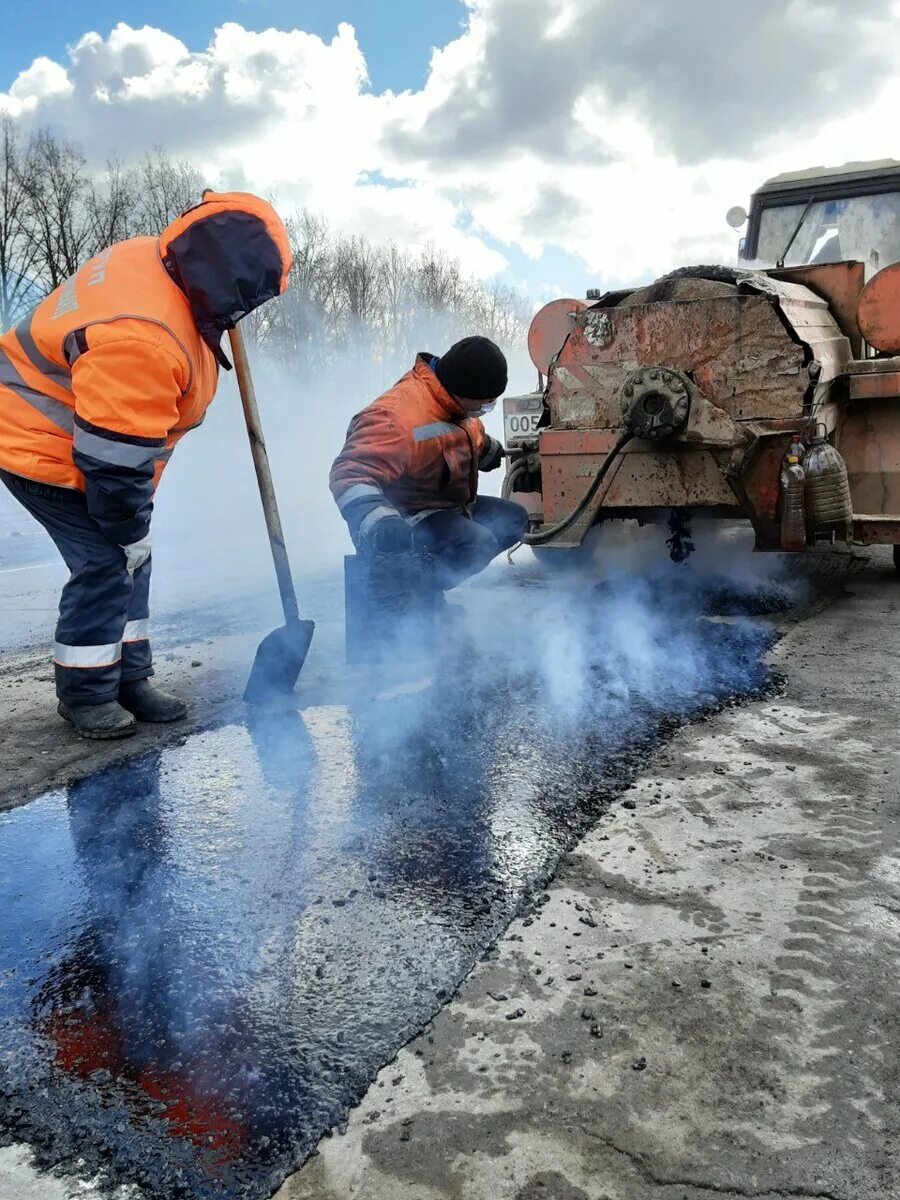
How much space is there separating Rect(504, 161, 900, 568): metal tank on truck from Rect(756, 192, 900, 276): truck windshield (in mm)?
1941

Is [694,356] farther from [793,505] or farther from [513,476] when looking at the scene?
[513,476]

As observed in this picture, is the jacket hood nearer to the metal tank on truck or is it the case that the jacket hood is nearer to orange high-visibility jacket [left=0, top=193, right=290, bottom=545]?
orange high-visibility jacket [left=0, top=193, right=290, bottom=545]

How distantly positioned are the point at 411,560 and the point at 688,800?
188cm

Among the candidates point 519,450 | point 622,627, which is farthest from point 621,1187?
point 519,450

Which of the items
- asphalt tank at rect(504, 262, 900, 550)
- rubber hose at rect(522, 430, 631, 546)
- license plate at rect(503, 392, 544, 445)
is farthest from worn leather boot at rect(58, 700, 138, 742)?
license plate at rect(503, 392, 544, 445)

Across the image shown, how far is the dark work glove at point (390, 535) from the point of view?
12.6ft

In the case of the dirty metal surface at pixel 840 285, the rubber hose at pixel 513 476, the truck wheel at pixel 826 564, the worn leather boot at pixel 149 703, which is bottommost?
the truck wheel at pixel 826 564

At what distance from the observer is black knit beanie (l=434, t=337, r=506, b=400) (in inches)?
166

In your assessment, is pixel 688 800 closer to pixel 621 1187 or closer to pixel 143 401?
pixel 621 1187

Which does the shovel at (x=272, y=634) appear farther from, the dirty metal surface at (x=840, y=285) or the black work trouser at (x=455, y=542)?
the dirty metal surface at (x=840, y=285)

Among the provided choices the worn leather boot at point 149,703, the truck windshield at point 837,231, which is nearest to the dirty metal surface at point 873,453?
the truck windshield at point 837,231

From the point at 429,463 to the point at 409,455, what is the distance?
7.3 inches

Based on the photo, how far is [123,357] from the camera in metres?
2.99

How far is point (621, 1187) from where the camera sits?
52.8 inches
